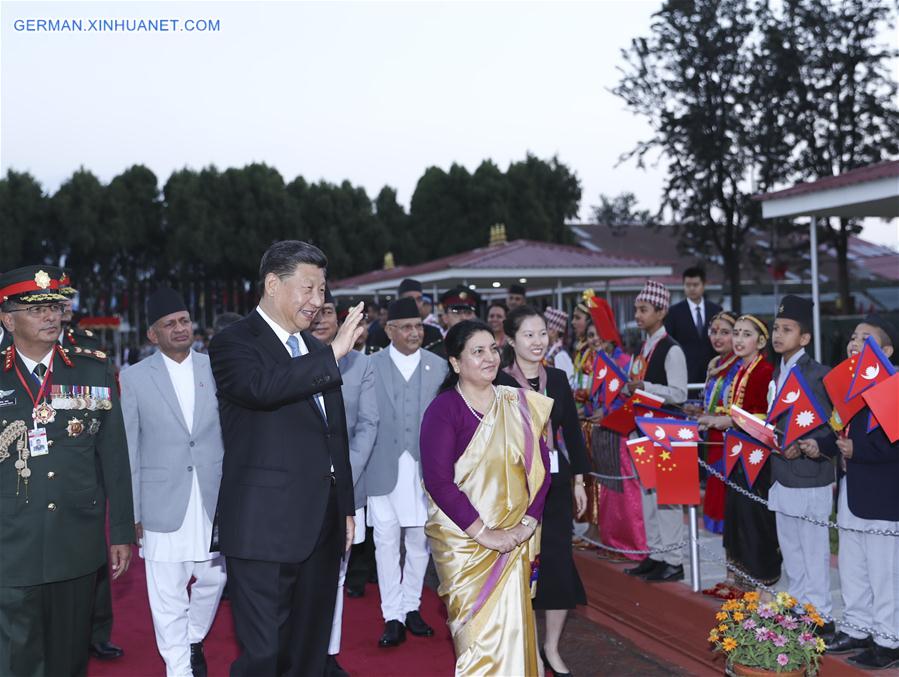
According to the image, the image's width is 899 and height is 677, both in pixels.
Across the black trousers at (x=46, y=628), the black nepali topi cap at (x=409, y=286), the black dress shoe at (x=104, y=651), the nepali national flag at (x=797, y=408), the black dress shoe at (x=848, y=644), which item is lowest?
the black dress shoe at (x=104, y=651)

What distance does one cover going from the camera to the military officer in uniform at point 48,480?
3.46m

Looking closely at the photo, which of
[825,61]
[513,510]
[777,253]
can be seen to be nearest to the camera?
[513,510]

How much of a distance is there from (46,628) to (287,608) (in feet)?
3.33

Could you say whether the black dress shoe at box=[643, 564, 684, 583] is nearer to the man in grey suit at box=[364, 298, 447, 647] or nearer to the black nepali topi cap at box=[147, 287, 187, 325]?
the man in grey suit at box=[364, 298, 447, 647]

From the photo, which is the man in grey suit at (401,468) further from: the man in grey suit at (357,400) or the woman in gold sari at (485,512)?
the woman in gold sari at (485,512)

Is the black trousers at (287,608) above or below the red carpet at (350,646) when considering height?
above

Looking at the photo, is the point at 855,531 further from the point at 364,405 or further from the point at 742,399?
the point at 364,405

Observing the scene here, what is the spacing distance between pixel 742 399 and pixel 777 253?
24212mm

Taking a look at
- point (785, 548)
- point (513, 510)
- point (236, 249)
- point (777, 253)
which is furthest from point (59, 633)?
point (236, 249)

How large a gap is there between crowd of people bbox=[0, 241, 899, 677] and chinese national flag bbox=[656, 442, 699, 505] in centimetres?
22

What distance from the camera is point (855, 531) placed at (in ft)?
14.7

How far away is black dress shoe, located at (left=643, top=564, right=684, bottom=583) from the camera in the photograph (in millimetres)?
6102

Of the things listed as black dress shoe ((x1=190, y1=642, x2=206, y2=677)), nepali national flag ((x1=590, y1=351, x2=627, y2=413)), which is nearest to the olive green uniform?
black dress shoe ((x1=190, y1=642, x2=206, y2=677))

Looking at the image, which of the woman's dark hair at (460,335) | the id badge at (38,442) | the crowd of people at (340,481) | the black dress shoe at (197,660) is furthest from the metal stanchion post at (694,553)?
the id badge at (38,442)
